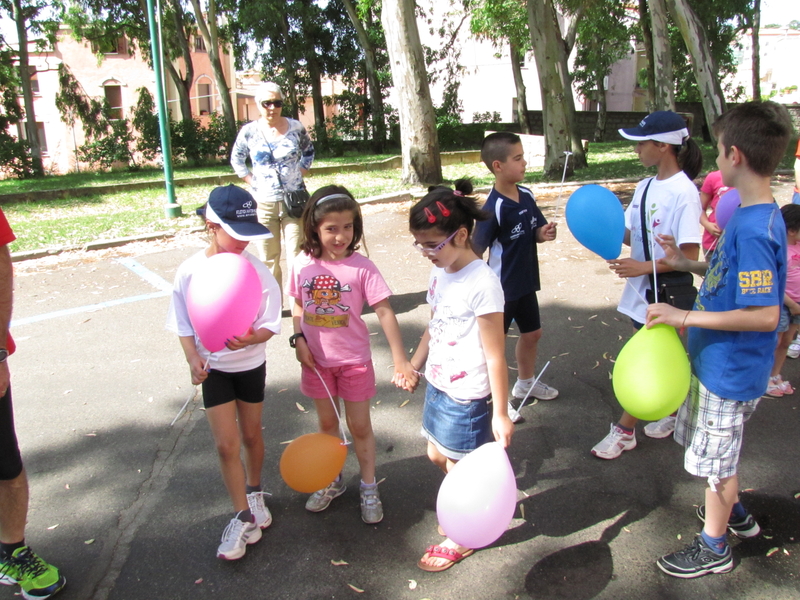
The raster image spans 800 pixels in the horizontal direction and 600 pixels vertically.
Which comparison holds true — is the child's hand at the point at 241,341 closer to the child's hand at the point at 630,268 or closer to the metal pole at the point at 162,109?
the child's hand at the point at 630,268

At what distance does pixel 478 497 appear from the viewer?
2.19 m

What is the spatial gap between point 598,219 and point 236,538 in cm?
237

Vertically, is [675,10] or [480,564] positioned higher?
[675,10]

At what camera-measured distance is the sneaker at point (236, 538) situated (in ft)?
8.84

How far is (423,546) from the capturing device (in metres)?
2.78

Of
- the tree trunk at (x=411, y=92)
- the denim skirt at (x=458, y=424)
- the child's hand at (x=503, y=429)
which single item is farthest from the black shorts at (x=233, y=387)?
the tree trunk at (x=411, y=92)

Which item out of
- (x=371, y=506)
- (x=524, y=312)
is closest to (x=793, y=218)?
(x=524, y=312)

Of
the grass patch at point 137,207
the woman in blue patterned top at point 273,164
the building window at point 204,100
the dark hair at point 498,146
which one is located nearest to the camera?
the dark hair at point 498,146

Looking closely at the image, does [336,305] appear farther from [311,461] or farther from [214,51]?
[214,51]

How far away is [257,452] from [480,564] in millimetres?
1120

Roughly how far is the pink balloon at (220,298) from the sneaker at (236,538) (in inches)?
32.9

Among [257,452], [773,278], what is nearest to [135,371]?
[257,452]

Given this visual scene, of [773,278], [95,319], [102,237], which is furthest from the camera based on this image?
[102,237]

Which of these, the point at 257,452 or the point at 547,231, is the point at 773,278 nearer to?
the point at 547,231
